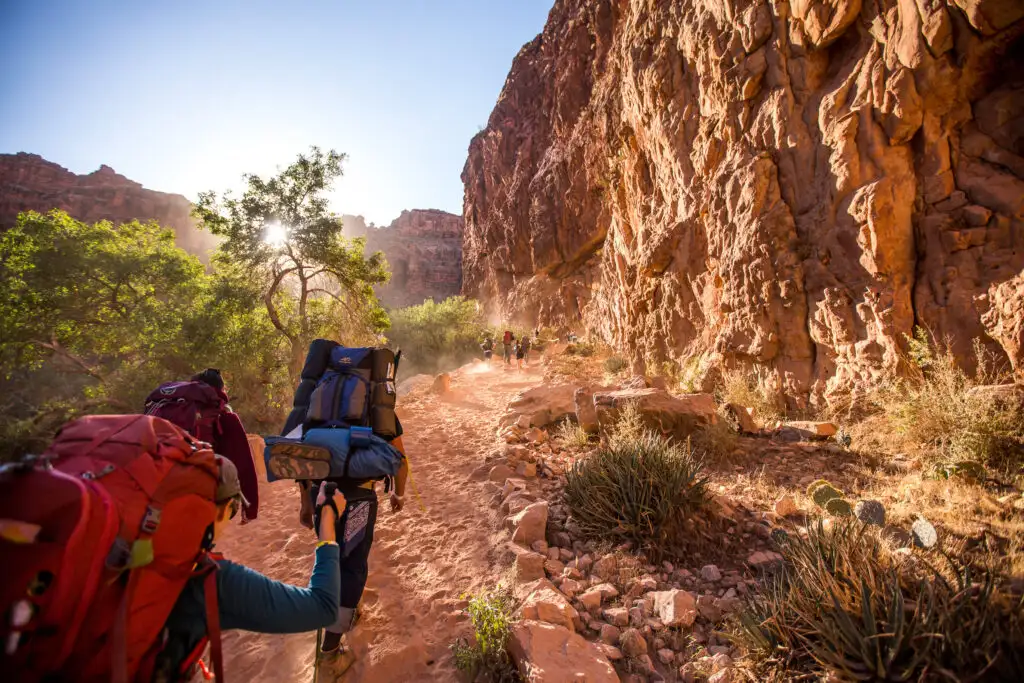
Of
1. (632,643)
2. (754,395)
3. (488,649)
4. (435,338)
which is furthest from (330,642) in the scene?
(435,338)

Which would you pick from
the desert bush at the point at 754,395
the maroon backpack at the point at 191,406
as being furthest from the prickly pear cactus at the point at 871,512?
the maroon backpack at the point at 191,406

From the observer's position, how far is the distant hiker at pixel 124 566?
87cm

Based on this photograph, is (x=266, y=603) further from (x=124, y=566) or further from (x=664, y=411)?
(x=664, y=411)

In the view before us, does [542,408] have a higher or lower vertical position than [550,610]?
higher

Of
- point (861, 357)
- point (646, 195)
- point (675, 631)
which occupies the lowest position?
point (675, 631)

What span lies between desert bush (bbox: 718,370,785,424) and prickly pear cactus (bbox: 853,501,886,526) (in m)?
3.31

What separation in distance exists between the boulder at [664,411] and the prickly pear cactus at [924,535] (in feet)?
8.31

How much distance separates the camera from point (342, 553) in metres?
2.29

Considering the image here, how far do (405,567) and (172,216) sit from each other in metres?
60.1

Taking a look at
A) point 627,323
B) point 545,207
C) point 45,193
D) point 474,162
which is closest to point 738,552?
point 627,323

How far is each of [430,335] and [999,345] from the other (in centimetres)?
2495

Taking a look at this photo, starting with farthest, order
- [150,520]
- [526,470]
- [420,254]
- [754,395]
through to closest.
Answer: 1. [420,254]
2. [754,395]
3. [526,470]
4. [150,520]

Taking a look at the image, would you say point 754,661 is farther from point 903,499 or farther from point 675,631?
point 903,499

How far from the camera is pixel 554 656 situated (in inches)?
84.6
